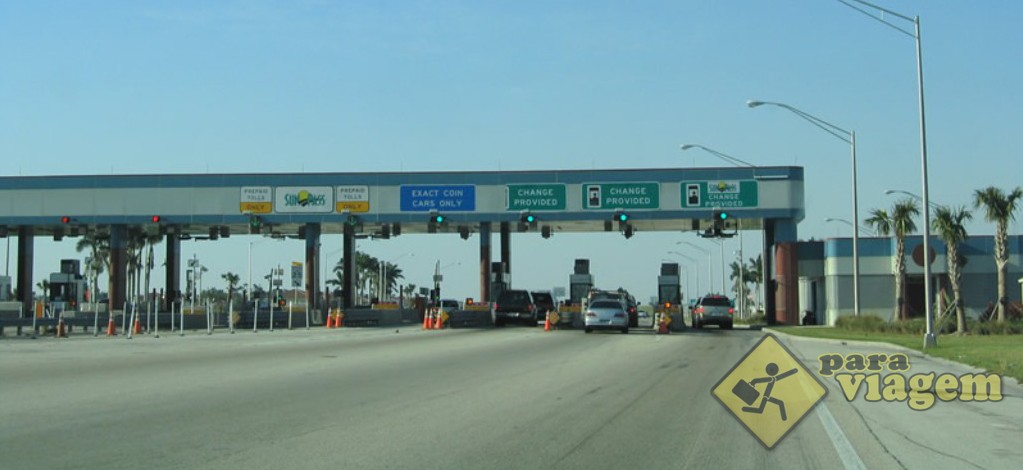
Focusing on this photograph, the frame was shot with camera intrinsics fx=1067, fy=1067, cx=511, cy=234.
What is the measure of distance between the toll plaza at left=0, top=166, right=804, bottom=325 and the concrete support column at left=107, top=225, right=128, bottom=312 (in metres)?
0.06

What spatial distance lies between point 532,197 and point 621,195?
4710mm

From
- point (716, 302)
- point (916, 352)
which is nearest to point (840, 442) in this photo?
point (916, 352)

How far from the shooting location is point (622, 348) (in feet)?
104

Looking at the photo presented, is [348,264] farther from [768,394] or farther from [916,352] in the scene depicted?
[768,394]

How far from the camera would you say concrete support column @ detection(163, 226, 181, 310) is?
61188mm

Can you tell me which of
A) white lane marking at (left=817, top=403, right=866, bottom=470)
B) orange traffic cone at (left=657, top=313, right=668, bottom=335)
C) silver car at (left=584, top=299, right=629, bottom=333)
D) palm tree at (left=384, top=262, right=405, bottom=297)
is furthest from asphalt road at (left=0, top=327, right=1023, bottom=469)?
palm tree at (left=384, top=262, right=405, bottom=297)

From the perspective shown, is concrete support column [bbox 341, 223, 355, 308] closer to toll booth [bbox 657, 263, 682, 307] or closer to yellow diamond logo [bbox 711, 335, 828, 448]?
toll booth [bbox 657, 263, 682, 307]

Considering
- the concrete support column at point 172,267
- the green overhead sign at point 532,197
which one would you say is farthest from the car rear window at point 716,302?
the concrete support column at point 172,267

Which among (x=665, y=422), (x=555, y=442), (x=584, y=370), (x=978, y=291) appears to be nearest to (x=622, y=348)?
(x=584, y=370)

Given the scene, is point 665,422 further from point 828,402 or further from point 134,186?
point 134,186

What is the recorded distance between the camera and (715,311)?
Result: 5434 cm

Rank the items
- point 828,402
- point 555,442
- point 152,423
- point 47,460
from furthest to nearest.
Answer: point 828,402
point 152,423
point 555,442
point 47,460

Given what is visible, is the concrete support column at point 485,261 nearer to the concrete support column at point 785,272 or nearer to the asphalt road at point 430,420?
the concrete support column at point 785,272

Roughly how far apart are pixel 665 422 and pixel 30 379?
37.3 ft
